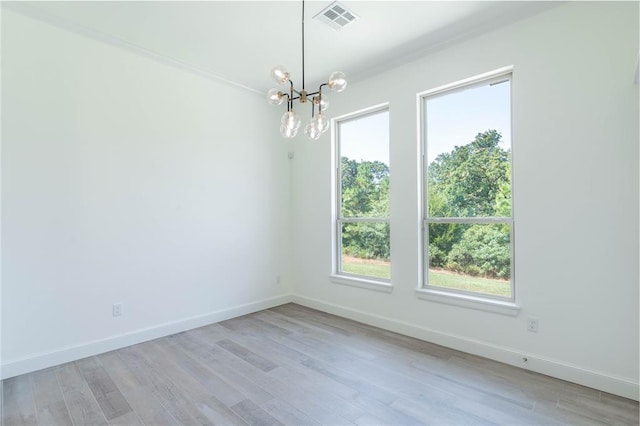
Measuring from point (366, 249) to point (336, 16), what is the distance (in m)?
2.53

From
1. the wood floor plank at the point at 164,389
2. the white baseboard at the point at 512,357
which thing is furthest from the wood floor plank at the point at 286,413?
the white baseboard at the point at 512,357

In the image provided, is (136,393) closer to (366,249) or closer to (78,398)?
(78,398)

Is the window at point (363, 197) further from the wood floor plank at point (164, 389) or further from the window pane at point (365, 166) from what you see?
the wood floor plank at point (164, 389)

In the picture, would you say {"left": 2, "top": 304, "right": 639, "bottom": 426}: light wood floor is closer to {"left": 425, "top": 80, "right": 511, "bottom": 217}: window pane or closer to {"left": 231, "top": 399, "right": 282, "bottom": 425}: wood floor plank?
{"left": 231, "top": 399, "right": 282, "bottom": 425}: wood floor plank

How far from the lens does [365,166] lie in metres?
4.07

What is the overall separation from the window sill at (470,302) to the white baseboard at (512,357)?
1.02 ft

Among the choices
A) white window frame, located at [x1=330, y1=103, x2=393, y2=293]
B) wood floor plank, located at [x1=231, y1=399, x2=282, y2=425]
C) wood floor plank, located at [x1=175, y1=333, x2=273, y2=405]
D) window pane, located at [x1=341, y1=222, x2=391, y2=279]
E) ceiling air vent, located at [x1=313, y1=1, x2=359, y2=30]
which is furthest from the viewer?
white window frame, located at [x1=330, y1=103, x2=393, y2=293]

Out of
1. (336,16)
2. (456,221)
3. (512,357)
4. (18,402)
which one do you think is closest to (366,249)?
(456,221)

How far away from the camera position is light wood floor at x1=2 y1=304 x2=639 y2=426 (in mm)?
2105

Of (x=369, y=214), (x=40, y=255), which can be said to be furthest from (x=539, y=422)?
(x=40, y=255)

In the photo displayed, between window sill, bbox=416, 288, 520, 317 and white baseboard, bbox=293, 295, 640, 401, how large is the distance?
0.31m

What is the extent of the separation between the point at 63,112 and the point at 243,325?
2.79 meters

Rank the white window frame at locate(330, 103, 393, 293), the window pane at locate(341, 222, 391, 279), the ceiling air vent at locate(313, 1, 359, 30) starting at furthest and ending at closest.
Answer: the white window frame at locate(330, 103, 393, 293)
the window pane at locate(341, 222, 391, 279)
the ceiling air vent at locate(313, 1, 359, 30)

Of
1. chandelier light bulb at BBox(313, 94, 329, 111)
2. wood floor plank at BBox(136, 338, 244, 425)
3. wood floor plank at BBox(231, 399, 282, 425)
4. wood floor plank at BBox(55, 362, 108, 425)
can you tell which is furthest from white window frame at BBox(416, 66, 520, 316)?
wood floor plank at BBox(55, 362, 108, 425)
